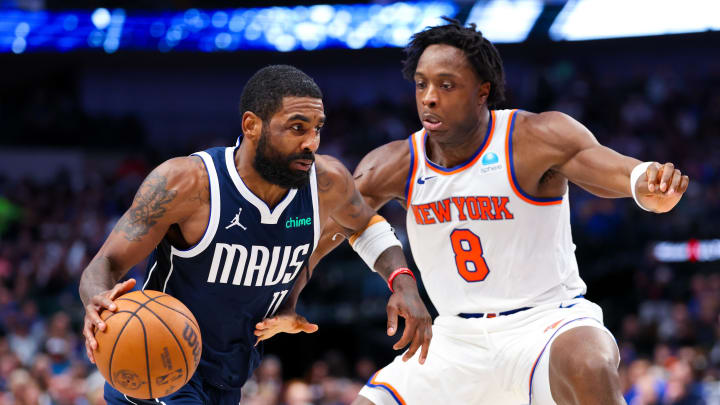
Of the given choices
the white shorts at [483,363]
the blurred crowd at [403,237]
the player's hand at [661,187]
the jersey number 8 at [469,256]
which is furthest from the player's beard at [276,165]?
the blurred crowd at [403,237]

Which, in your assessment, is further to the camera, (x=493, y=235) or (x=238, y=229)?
(x=493, y=235)

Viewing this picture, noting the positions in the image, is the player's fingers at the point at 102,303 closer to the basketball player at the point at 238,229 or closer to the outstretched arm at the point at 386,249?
the basketball player at the point at 238,229

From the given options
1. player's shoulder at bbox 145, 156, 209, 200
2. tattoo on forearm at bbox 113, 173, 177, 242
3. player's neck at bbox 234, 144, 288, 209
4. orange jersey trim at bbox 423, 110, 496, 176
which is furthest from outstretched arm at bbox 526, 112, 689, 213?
Answer: tattoo on forearm at bbox 113, 173, 177, 242

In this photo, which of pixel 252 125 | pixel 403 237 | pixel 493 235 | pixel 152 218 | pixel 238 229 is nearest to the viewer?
pixel 152 218

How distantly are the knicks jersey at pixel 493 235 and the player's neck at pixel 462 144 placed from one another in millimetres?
33

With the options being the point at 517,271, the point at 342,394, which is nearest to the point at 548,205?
the point at 517,271

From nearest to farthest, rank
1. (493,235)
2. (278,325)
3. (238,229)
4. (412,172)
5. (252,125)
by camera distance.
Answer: (238,229) → (252,125) → (278,325) → (493,235) → (412,172)

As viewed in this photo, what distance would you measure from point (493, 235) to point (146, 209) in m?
1.67

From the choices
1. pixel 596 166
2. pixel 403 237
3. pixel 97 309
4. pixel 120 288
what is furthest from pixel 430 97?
pixel 403 237

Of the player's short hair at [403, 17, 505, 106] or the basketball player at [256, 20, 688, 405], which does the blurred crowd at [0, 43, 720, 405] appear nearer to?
the basketball player at [256, 20, 688, 405]

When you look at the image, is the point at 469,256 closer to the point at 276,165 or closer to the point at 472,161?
the point at 472,161

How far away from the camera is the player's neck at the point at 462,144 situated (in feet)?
14.1

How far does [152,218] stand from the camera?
3613 mm

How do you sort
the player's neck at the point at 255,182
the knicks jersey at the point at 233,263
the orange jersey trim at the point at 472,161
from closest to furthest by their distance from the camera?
the knicks jersey at the point at 233,263 < the player's neck at the point at 255,182 < the orange jersey trim at the point at 472,161
